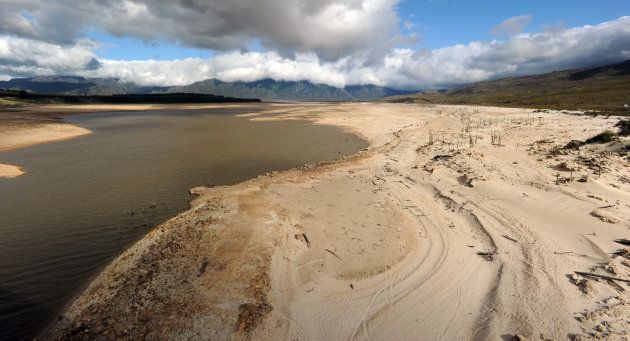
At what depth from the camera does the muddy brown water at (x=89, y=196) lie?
362 inches

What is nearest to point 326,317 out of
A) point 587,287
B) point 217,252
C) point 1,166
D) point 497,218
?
point 217,252

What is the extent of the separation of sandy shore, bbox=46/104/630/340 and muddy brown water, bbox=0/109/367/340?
4.43 ft

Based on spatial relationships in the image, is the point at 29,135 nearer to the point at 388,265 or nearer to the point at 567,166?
the point at 388,265

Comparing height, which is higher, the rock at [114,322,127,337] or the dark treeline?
the dark treeline

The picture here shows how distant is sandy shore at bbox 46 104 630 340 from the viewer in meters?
6.76

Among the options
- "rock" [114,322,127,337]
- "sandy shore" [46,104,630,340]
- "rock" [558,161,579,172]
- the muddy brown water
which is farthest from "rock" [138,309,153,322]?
"rock" [558,161,579,172]

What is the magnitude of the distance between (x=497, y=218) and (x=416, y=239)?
119 inches

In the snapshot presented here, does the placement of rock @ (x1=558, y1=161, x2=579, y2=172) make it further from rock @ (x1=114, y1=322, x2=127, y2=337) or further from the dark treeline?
the dark treeline

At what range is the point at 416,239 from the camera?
10.0m

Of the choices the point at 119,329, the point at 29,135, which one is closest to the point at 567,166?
the point at 119,329

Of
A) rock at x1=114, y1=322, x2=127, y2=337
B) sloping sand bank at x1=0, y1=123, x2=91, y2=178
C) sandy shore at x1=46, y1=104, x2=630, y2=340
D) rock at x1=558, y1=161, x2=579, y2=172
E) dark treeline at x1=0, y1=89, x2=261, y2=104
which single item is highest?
dark treeline at x1=0, y1=89, x2=261, y2=104

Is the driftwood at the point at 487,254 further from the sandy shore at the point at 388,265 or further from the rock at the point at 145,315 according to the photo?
the rock at the point at 145,315

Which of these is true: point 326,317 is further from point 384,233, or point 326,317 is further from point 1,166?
point 1,166

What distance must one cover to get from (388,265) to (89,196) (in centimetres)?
1527
